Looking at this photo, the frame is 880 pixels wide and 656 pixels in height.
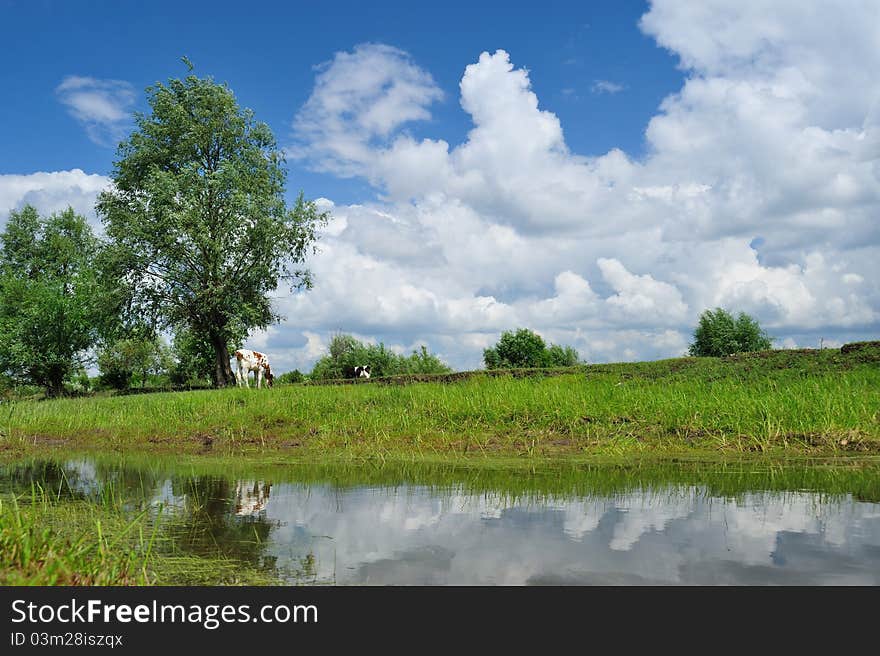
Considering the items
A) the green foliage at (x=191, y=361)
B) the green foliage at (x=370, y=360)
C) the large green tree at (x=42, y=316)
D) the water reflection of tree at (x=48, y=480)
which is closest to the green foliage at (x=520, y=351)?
the green foliage at (x=370, y=360)

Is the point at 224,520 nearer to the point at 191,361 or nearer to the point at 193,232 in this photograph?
the point at 193,232

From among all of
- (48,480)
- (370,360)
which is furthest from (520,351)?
(48,480)

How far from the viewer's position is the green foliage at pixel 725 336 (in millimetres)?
53125

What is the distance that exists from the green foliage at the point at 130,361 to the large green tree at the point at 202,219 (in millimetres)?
19541

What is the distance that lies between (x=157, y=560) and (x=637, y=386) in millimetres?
13848

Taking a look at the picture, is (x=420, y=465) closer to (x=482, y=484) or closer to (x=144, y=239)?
(x=482, y=484)

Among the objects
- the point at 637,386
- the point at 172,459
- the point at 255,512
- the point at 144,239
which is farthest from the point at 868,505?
the point at 144,239

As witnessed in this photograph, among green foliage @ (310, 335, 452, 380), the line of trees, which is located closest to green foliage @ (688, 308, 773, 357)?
green foliage @ (310, 335, 452, 380)

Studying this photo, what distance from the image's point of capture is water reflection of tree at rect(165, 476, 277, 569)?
19.7ft

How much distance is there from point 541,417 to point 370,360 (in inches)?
1783

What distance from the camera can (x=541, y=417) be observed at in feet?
47.0

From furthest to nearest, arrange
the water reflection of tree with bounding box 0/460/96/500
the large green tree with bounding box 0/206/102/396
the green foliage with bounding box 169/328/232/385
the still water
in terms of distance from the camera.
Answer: the green foliage with bounding box 169/328/232/385 < the large green tree with bounding box 0/206/102/396 < the water reflection of tree with bounding box 0/460/96/500 < the still water

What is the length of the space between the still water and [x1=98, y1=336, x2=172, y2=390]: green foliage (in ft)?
→ 158

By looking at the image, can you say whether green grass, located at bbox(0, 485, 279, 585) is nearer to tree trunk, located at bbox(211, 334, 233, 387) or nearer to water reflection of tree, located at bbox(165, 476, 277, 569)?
water reflection of tree, located at bbox(165, 476, 277, 569)
